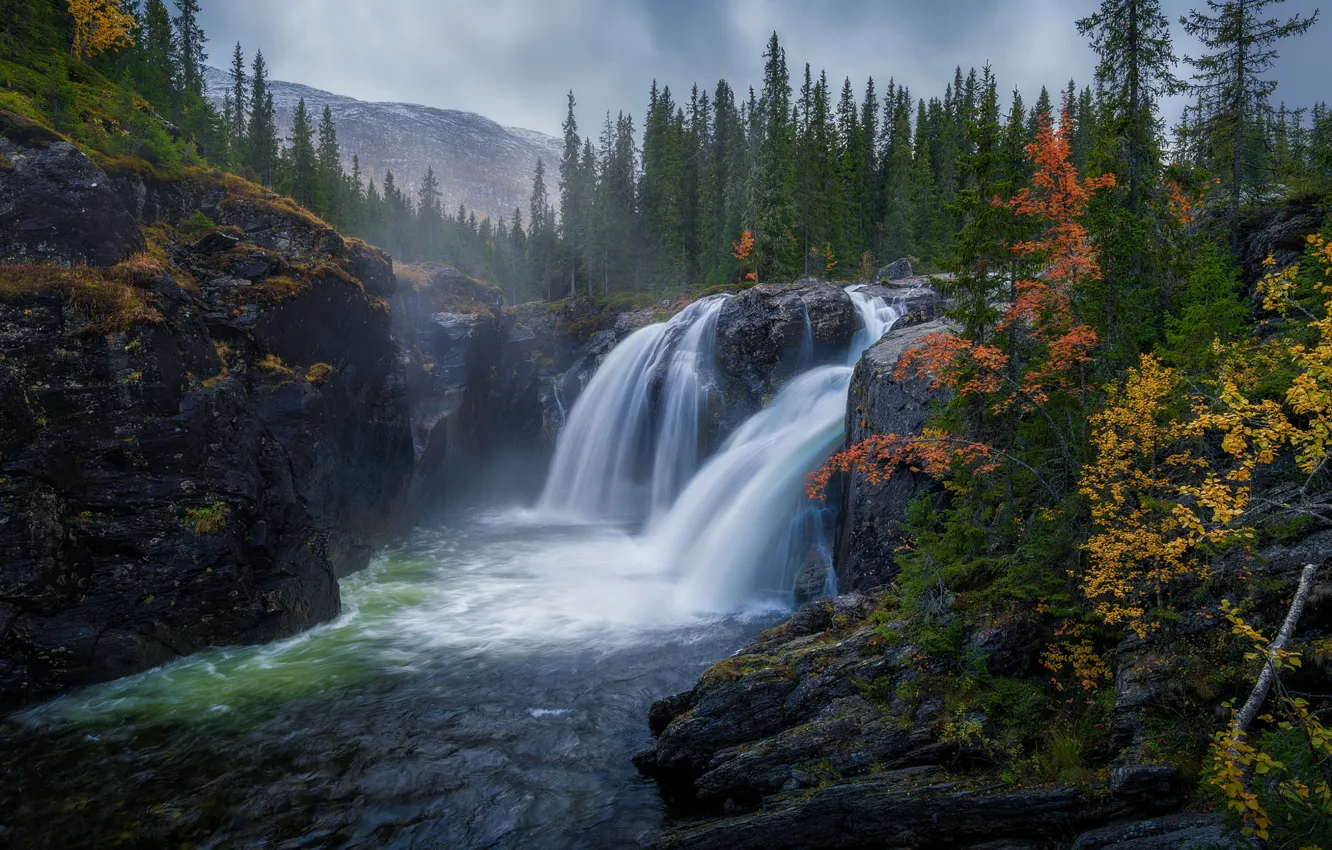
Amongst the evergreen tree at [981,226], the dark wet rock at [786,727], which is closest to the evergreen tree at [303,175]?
the evergreen tree at [981,226]

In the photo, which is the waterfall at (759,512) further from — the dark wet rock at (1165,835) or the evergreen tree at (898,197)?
the evergreen tree at (898,197)

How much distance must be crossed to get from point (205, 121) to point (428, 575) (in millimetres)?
36575

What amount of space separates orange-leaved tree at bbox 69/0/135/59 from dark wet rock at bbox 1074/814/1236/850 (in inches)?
1671

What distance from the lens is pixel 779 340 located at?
31.5 metres

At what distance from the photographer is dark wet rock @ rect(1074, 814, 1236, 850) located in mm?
5503

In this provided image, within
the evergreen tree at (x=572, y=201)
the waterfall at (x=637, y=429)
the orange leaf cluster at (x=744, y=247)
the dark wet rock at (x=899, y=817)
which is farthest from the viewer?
the evergreen tree at (x=572, y=201)

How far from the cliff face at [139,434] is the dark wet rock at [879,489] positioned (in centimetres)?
1454

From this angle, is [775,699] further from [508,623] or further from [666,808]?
[508,623]

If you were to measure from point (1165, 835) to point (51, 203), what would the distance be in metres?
22.6

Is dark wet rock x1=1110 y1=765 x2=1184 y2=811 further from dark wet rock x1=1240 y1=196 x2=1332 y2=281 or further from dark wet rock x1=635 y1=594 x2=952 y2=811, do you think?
dark wet rock x1=1240 y1=196 x2=1332 y2=281

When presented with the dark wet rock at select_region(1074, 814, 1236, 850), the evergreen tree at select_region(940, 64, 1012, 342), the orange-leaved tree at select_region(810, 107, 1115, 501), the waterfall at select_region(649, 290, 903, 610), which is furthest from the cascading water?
the evergreen tree at select_region(940, 64, 1012, 342)

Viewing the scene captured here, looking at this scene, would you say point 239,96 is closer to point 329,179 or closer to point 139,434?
point 329,179

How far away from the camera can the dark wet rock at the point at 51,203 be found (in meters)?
14.3

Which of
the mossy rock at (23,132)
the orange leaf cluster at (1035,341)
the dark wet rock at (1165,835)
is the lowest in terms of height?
the dark wet rock at (1165,835)
